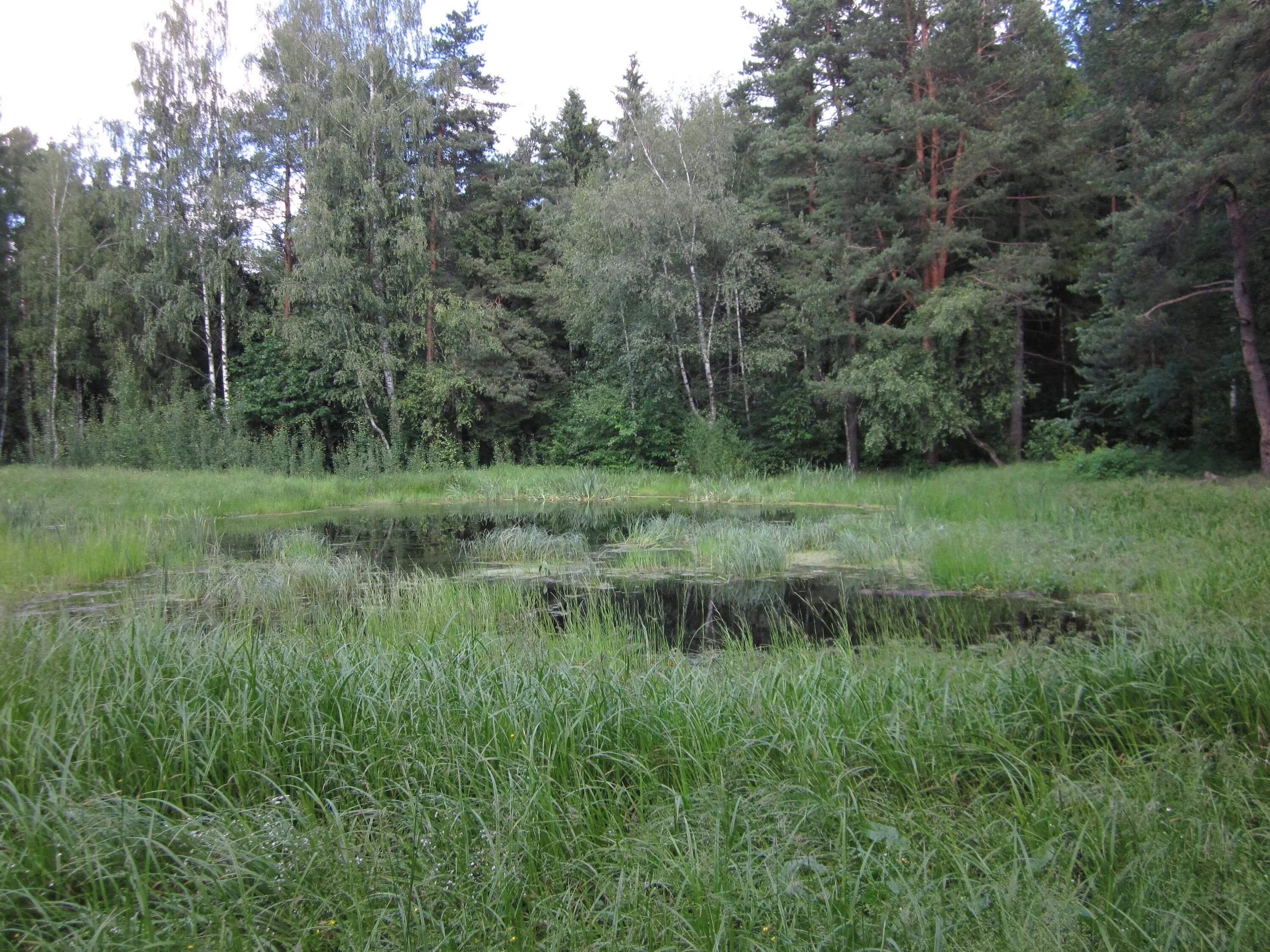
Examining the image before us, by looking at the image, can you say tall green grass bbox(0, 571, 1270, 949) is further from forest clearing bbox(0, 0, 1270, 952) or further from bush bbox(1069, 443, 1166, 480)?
bush bbox(1069, 443, 1166, 480)

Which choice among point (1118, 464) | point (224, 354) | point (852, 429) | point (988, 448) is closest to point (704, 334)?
point (852, 429)

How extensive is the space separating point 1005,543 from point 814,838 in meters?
7.55

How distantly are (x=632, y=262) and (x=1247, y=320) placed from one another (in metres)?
14.6

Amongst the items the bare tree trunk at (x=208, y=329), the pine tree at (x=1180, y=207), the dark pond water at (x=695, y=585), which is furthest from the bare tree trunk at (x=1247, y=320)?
the bare tree trunk at (x=208, y=329)

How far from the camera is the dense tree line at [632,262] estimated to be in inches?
699

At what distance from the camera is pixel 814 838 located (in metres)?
2.51

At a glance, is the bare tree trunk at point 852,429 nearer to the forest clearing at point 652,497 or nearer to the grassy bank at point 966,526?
the forest clearing at point 652,497

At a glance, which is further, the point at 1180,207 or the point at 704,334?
the point at 704,334

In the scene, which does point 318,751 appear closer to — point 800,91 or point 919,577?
point 919,577

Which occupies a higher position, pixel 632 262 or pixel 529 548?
pixel 632 262

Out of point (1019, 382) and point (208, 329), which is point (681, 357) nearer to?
point (1019, 382)

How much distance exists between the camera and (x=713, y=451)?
71.1 feet

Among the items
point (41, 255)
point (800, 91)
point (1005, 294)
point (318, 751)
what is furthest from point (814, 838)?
point (41, 255)

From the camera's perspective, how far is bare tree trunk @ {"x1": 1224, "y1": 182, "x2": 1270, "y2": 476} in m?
A: 12.5
